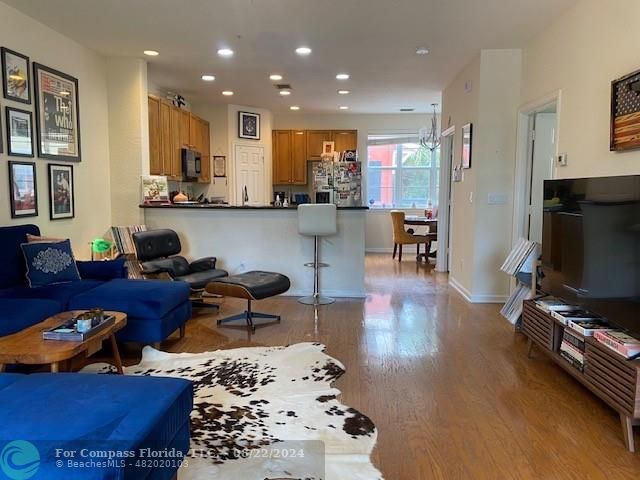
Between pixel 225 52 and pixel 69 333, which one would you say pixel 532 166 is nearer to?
pixel 225 52

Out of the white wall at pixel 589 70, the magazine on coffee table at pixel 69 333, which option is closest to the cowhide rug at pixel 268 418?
the magazine on coffee table at pixel 69 333

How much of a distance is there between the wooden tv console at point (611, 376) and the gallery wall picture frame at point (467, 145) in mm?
2820

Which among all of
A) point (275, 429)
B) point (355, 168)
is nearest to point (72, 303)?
point (275, 429)

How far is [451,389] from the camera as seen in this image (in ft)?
9.89

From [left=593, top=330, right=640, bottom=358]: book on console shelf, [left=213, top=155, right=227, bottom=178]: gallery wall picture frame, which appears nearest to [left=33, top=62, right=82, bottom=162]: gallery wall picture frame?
[left=213, top=155, right=227, bottom=178]: gallery wall picture frame

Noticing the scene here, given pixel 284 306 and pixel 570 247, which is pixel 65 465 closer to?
pixel 570 247

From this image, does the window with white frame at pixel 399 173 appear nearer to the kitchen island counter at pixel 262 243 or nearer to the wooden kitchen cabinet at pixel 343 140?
the wooden kitchen cabinet at pixel 343 140

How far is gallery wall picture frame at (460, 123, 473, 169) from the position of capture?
18.0 ft

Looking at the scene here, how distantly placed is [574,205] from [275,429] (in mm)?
2343

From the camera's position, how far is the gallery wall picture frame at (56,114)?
4.30 meters

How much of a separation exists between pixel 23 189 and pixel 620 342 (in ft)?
15.1

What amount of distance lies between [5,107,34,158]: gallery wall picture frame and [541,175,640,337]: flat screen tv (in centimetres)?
436

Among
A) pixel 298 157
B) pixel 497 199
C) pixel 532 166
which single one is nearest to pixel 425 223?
pixel 497 199

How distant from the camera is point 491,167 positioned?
5227mm
